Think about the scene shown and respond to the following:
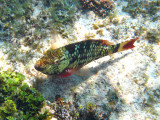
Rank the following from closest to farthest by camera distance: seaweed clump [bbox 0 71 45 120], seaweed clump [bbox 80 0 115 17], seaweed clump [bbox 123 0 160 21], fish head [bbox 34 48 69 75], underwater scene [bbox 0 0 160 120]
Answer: seaweed clump [bbox 0 71 45 120], fish head [bbox 34 48 69 75], underwater scene [bbox 0 0 160 120], seaweed clump [bbox 80 0 115 17], seaweed clump [bbox 123 0 160 21]

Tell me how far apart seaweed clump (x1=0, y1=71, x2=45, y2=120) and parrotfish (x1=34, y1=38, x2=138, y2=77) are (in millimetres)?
680

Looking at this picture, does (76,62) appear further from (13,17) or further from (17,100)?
(13,17)

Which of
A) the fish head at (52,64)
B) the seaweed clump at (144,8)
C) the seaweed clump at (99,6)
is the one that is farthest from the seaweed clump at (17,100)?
the seaweed clump at (144,8)

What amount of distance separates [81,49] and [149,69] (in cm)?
283

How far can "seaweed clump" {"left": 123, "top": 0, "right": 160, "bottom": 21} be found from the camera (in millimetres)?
5966

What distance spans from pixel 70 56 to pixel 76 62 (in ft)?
0.98

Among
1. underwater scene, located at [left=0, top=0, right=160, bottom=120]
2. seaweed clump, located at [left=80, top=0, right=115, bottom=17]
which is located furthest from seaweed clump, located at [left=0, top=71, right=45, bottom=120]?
seaweed clump, located at [left=80, top=0, right=115, bottom=17]

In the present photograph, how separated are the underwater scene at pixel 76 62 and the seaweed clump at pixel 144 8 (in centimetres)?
8

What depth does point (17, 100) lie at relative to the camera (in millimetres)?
3041

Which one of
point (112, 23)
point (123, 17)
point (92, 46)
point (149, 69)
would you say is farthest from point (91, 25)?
point (149, 69)

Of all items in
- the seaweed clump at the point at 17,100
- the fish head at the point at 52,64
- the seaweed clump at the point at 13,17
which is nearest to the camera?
the seaweed clump at the point at 17,100

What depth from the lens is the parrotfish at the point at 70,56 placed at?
3.26m

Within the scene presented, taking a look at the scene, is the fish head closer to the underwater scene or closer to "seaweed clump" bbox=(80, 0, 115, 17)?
the underwater scene

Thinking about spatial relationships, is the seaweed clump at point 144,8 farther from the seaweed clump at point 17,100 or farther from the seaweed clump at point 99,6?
the seaweed clump at point 17,100
